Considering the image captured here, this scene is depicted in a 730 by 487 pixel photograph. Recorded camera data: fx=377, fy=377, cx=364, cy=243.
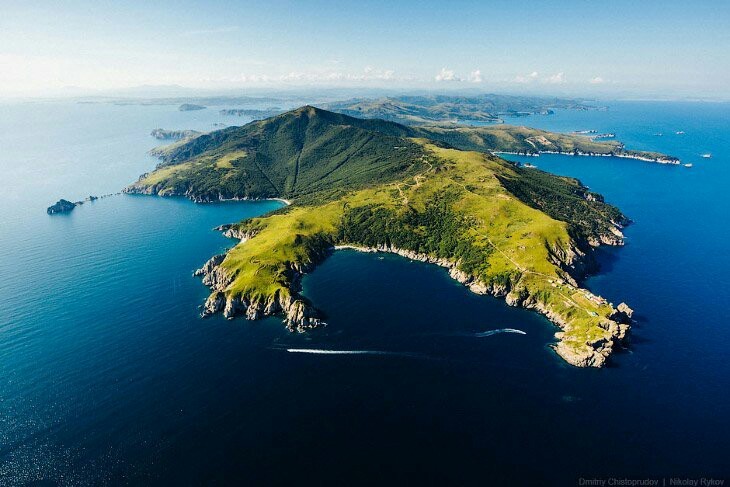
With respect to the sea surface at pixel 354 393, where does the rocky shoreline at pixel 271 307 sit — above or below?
above

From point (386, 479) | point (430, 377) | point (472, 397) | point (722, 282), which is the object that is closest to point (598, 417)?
point (472, 397)

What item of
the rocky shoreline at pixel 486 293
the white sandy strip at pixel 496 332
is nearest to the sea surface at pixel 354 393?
the white sandy strip at pixel 496 332

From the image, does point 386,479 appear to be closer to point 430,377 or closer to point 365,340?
point 430,377

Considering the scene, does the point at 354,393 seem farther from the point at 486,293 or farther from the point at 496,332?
the point at 486,293

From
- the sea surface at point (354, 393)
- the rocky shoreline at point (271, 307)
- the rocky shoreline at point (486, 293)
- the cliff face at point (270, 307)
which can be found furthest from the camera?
the cliff face at point (270, 307)

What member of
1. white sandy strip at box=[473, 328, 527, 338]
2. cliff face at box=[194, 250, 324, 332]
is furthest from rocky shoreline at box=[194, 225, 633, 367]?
white sandy strip at box=[473, 328, 527, 338]

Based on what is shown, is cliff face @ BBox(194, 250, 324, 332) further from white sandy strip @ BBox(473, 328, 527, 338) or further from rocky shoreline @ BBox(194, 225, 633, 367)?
white sandy strip @ BBox(473, 328, 527, 338)

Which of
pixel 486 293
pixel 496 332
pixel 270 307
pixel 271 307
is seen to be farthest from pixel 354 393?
pixel 486 293

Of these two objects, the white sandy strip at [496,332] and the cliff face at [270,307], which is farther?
the cliff face at [270,307]

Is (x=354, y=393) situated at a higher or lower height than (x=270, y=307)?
lower

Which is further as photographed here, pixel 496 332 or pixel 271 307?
pixel 271 307

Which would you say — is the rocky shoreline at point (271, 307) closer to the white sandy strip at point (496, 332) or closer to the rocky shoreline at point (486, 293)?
the rocky shoreline at point (486, 293)

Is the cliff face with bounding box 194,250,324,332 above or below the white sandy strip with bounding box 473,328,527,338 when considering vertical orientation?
above
